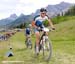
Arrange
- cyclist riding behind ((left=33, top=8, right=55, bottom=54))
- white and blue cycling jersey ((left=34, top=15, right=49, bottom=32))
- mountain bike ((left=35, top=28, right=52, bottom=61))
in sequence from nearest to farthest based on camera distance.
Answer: mountain bike ((left=35, top=28, right=52, bottom=61)) < cyclist riding behind ((left=33, top=8, right=55, bottom=54)) < white and blue cycling jersey ((left=34, top=15, right=49, bottom=32))

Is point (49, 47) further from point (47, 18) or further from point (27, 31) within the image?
point (27, 31)

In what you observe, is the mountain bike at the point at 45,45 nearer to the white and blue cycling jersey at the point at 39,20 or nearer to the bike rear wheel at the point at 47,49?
the bike rear wheel at the point at 47,49

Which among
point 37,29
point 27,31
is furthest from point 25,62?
point 27,31

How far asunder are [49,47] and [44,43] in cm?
57

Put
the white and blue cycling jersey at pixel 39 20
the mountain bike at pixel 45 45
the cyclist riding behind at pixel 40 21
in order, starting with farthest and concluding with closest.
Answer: the white and blue cycling jersey at pixel 39 20
the cyclist riding behind at pixel 40 21
the mountain bike at pixel 45 45

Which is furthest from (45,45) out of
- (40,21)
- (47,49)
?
(40,21)

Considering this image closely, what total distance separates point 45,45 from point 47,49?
329 mm

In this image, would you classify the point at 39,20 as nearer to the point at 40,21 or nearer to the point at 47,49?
the point at 40,21

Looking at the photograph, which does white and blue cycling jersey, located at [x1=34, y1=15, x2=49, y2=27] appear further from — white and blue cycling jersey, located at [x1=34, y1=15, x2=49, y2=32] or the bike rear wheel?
the bike rear wheel

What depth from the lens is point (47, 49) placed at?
16594 millimetres

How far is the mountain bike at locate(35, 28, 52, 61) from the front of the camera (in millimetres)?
16375

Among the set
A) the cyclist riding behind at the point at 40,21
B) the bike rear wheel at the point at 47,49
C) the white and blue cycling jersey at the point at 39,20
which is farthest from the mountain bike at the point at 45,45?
A: the white and blue cycling jersey at the point at 39,20

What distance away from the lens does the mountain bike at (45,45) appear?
645 inches

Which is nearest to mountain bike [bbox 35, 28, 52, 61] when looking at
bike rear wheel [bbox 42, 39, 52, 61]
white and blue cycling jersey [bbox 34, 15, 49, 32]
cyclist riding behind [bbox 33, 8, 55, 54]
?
bike rear wheel [bbox 42, 39, 52, 61]
